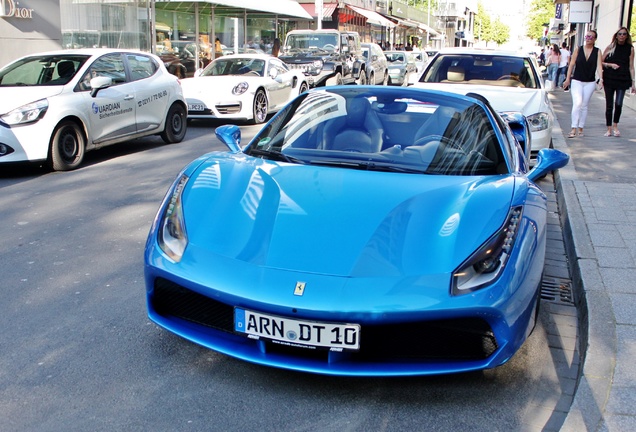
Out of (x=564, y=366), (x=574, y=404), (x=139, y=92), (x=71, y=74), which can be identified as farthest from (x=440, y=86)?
(x=574, y=404)

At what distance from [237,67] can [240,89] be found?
1.47m

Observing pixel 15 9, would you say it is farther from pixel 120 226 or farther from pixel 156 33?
pixel 120 226

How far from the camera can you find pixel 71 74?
877cm

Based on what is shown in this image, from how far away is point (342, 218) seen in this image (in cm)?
323

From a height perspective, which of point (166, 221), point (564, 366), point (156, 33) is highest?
point (156, 33)

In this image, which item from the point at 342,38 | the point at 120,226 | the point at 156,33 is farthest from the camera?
the point at 156,33

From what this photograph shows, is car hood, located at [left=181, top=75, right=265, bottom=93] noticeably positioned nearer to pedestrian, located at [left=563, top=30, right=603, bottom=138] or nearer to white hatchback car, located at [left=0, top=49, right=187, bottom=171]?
white hatchback car, located at [left=0, top=49, right=187, bottom=171]

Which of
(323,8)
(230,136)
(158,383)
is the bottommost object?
(158,383)

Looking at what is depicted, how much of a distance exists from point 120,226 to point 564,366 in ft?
12.6

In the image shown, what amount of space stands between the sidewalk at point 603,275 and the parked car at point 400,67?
1983cm

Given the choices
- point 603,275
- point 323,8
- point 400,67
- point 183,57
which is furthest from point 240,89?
point 323,8

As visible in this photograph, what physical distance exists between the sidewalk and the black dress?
149cm

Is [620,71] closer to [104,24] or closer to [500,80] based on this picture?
[500,80]

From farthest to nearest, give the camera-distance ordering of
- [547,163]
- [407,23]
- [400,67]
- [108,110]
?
[407,23], [400,67], [108,110], [547,163]
